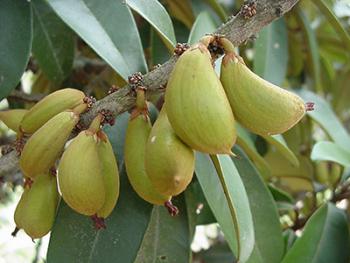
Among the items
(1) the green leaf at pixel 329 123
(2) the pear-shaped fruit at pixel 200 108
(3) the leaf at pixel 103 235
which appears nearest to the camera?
(2) the pear-shaped fruit at pixel 200 108

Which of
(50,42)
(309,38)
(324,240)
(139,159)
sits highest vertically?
(50,42)

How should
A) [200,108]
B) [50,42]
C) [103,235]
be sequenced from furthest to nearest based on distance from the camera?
[50,42], [103,235], [200,108]

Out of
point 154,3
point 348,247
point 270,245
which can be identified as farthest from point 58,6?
point 348,247

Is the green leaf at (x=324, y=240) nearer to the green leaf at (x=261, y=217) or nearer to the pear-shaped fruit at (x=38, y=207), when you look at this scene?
the green leaf at (x=261, y=217)

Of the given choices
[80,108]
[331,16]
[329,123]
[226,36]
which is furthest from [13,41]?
[329,123]

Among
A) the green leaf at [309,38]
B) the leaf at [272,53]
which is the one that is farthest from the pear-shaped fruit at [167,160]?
the green leaf at [309,38]

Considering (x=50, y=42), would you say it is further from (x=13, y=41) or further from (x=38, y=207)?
(x=38, y=207)

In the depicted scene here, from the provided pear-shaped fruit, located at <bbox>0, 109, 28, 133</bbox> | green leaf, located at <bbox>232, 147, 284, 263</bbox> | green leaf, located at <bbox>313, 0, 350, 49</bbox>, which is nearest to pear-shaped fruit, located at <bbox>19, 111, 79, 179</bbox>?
pear-shaped fruit, located at <bbox>0, 109, 28, 133</bbox>
